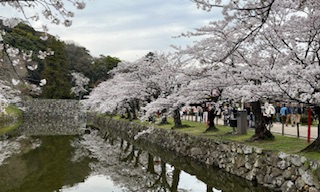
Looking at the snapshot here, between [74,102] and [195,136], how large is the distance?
33.8 meters

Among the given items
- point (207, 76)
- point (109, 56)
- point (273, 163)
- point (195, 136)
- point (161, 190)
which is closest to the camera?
point (273, 163)

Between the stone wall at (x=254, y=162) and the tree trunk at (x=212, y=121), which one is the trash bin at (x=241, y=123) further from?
the tree trunk at (x=212, y=121)

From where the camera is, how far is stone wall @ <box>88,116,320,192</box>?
21.2ft

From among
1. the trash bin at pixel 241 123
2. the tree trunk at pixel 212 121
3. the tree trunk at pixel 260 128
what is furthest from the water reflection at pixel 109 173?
the trash bin at pixel 241 123

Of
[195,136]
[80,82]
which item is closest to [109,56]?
[80,82]

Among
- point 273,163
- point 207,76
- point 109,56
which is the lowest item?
point 273,163

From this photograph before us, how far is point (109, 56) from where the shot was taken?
2021 inches

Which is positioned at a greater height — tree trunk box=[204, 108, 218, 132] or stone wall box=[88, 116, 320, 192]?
tree trunk box=[204, 108, 218, 132]

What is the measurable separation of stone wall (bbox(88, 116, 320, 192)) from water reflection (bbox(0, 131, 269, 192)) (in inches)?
11.6

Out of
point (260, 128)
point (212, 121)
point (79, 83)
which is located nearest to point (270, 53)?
point (260, 128)

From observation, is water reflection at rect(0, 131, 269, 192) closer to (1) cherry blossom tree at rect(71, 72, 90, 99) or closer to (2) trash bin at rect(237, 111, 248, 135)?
(2) trash bin at rect(237, 111, 248, 135)

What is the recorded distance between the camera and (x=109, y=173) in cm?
1022

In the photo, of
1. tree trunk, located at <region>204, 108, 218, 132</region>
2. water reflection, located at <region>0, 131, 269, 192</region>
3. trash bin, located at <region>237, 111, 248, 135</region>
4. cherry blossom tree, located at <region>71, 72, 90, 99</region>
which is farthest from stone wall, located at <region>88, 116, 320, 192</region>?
cherry blossom tree, located at <region>71, 72, 90, 99</region>

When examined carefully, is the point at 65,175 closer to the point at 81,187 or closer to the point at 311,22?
the point at 81,187
